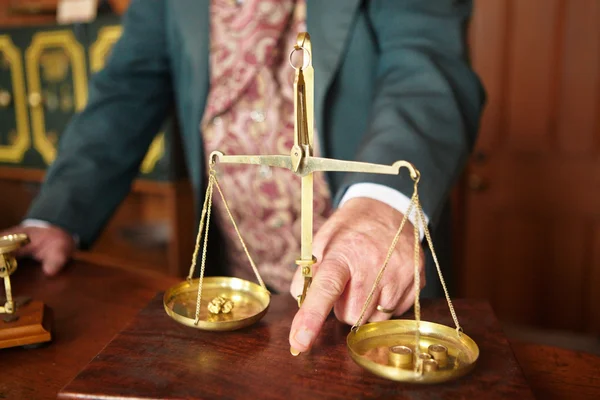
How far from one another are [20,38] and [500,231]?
8.61 ft

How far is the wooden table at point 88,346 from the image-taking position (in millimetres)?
793

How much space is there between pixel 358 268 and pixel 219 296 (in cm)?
21

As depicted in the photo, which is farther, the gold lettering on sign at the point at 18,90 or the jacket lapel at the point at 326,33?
the gold lettering on sign at the point at 18,90

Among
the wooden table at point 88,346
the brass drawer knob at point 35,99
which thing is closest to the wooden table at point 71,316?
the wooden table at point 88,346

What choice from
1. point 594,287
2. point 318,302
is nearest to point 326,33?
point 318,302

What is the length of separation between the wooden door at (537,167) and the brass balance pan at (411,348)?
8.04 ft

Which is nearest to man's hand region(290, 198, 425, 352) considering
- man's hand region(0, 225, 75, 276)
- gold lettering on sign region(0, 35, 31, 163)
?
man's hand region(0, 225, 75, 276)

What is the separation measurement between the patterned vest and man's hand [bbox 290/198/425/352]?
0.49m

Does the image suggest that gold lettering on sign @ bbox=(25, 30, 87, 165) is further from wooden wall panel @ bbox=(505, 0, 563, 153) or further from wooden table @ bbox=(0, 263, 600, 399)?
wooden wall panel @ bbox=(505, 0, 563, 153)

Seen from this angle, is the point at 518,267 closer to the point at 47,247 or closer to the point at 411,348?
the point at 47,247

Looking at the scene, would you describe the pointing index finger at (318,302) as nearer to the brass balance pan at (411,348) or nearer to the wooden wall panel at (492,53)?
the brass balance pan at (411,348)

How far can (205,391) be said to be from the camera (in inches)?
25.6

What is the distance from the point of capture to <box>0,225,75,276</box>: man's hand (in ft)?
4.07

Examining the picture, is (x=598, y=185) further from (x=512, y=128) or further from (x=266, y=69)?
(x=266, y=69)
